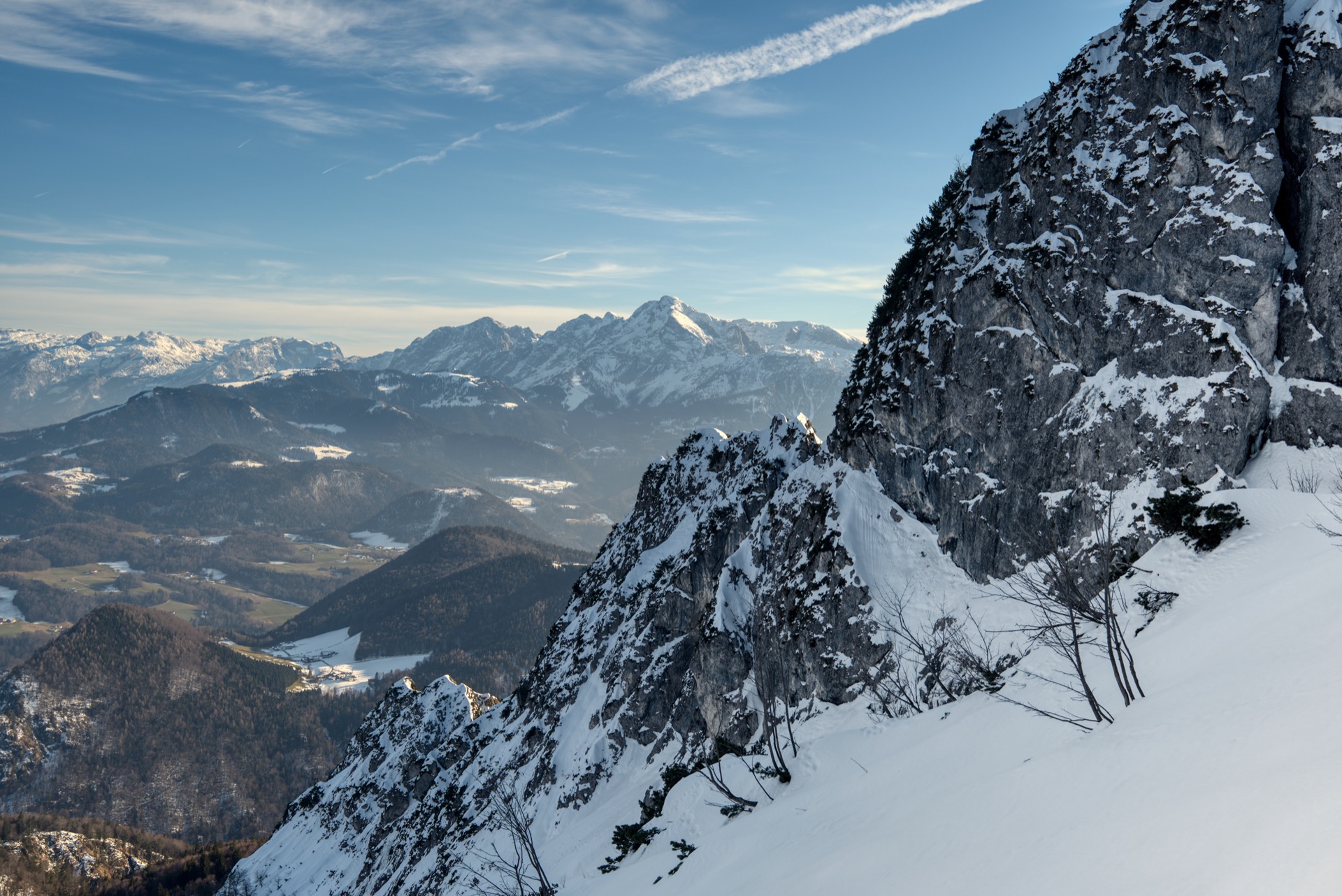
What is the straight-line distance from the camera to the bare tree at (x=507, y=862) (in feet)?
146

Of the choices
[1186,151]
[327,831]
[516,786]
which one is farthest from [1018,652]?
[327,831]

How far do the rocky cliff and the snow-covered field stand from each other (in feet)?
37.7

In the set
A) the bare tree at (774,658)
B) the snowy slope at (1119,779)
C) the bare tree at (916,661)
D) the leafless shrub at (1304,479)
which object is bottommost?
the bare tree at (774,658)

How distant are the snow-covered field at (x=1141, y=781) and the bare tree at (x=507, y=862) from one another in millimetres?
15241

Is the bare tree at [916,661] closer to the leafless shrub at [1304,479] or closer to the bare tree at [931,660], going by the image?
the bare tree at [931,660]

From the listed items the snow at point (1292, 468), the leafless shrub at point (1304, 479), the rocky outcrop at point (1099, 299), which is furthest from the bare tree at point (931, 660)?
the leafless shrub at point (1304, 479)

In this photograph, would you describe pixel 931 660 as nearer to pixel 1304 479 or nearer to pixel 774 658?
pixel 774 658

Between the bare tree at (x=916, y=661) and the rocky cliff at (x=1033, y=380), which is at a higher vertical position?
the rocky cliff at (x=1033, y=380)

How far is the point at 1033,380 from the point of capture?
4466 centimetres

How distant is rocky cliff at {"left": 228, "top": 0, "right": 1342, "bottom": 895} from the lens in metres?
38.9

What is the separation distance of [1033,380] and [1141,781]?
3473 cm

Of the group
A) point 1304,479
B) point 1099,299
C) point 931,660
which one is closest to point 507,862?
point 931,660

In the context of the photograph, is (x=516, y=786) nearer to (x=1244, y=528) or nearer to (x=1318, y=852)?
(x=1244, y=528)

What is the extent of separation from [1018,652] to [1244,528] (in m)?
11.3
